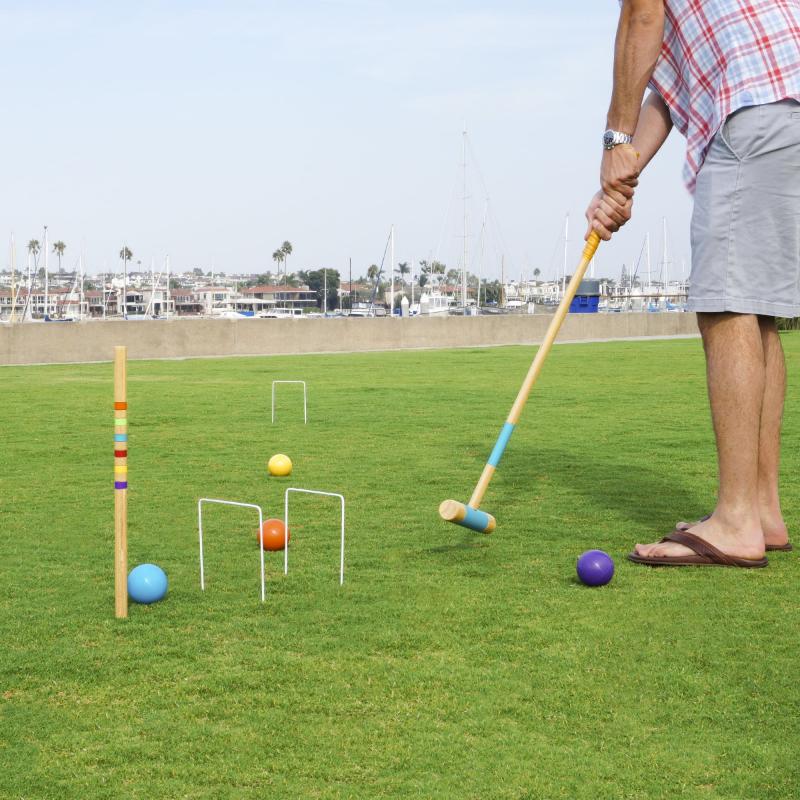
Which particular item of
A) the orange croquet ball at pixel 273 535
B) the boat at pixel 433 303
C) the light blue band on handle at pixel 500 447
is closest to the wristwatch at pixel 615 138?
the light blue band on handle at pixel 500 447

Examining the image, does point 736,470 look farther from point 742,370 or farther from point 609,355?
point 609,355

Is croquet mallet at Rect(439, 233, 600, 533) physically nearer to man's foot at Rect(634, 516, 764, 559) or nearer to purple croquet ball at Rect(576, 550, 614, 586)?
purple croquet ball at Rect(576, 550, 614, 586)

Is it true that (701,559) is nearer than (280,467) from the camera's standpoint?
Yes

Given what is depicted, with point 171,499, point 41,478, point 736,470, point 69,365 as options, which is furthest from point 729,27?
point 69,365

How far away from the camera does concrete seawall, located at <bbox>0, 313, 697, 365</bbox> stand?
70.9 ft

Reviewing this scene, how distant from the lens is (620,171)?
4934 millimetres

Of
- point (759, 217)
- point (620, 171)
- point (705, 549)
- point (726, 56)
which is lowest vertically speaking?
point (705, 549)

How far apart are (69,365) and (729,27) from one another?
17.5 metres

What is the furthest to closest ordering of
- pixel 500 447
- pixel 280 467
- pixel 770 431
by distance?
pixel 280 467 < pixel 500 447 < pixel 770 431

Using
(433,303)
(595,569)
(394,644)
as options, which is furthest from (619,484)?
(433,303)

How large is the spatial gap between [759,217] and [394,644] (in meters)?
2.22

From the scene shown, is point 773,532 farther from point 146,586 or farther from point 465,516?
point 146,586

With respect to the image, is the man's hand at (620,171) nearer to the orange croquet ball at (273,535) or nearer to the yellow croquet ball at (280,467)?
the orange croquet ball at (273,535)

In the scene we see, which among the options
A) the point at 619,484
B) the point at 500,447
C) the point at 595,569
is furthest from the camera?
the point at 619,484
